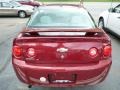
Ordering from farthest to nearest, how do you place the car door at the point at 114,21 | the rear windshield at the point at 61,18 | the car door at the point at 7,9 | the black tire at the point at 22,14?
the car door at the point at 7,9
the black tire at the point at 22,14
the car door at the point at 114,21
the rear windshield at the point at 61,18

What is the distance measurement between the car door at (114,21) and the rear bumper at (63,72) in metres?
5.60

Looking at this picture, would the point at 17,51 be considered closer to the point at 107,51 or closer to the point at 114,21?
the point at 107,51

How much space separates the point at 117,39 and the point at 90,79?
21.2ft

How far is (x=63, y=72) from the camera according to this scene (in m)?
4.70

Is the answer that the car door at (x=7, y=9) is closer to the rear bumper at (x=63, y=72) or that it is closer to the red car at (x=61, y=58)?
the red car at (x=61, y=58)

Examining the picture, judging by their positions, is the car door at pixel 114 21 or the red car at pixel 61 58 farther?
the car door at pixel 114 21

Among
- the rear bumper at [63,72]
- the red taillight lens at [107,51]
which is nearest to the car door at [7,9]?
the rear bumper at [63,72]

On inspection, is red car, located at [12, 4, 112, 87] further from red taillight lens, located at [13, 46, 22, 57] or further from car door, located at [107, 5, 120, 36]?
car door, located at [107, 5, 120, 36]

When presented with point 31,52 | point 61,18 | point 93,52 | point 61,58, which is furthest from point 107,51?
point 61,18

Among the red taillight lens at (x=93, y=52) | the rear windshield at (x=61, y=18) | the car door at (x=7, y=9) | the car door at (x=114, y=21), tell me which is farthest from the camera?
the car door at (x=7, y=9)

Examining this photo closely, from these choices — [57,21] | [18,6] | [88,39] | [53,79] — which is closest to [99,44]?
[88,39]

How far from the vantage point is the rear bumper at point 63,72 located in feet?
15.4

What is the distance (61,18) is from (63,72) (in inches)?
62.8

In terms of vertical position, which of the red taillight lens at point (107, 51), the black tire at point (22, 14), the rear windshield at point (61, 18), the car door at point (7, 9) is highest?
the rear windshield at point (61, 18)
